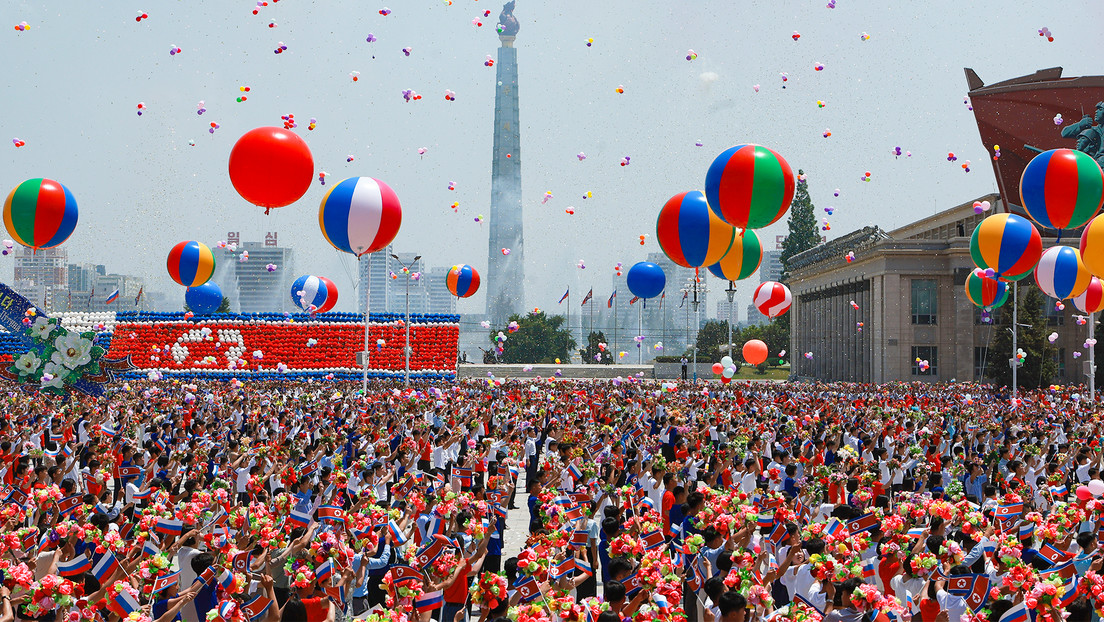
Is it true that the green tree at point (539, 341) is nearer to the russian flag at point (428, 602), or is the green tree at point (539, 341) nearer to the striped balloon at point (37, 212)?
the striped balloon at point (37, 212)

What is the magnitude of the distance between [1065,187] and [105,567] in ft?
50.7

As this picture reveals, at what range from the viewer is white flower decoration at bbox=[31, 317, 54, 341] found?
33.1m

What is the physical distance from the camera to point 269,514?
8.07 metres

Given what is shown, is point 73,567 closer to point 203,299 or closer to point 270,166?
point 270,166

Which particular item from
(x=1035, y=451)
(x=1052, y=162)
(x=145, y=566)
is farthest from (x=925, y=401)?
(x=145, y=566)

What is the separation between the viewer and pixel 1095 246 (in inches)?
625

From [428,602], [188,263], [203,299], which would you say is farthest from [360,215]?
[203,299]

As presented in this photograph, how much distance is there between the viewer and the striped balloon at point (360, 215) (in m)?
15.1

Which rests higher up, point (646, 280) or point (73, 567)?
point (646, 280)

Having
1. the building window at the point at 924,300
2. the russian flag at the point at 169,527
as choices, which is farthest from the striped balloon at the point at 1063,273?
the building window at the point at 924,300

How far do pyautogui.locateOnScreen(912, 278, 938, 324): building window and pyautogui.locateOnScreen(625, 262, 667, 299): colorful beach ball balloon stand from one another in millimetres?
40217

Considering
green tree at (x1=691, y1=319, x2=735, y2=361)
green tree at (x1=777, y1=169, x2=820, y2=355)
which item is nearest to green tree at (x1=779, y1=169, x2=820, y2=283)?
green tree at (x1=777, y1=169, x2=820, y2=355)

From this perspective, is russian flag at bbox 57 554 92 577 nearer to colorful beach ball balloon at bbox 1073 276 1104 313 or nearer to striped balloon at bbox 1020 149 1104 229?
striped balloon at bbox 1020 149 1104 229

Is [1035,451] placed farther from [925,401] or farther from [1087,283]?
[925,401]
